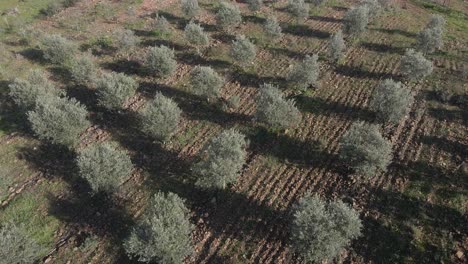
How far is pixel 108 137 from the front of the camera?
29281mm

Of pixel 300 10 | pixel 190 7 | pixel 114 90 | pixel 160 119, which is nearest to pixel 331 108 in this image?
pixel 160 119

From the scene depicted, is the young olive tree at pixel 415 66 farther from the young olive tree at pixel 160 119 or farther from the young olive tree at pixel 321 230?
the young olive tree at pixel 160 119

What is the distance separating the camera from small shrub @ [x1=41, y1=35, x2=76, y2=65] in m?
36.4

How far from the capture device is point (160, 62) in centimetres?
3444

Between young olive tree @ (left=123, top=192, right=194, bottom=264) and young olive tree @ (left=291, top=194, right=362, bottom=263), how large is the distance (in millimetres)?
5724

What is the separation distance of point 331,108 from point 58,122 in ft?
65.8

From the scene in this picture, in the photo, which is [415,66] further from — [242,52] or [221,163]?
[221,163]

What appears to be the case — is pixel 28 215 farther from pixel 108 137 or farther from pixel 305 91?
pixel 305 91

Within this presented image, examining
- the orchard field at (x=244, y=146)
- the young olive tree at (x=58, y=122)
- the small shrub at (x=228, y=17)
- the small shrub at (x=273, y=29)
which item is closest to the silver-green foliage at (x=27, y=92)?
the orchard field at (x=244, y=146)

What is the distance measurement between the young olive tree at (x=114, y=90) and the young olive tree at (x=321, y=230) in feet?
54.7

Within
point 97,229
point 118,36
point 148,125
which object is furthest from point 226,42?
point 97,229

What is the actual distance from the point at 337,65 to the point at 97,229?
2484 cm

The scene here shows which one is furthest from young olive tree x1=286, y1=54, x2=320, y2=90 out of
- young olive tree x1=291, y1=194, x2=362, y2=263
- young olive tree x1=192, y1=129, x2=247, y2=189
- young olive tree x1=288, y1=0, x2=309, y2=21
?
young olive tree x1=291, y1=194, x2=362, y2=263

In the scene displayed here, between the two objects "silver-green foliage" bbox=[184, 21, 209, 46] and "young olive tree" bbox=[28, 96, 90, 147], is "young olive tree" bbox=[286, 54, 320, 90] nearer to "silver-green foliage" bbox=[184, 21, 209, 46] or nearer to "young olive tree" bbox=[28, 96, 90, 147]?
"silver-green foliage" bbox=[184, 21, 209, 46]
